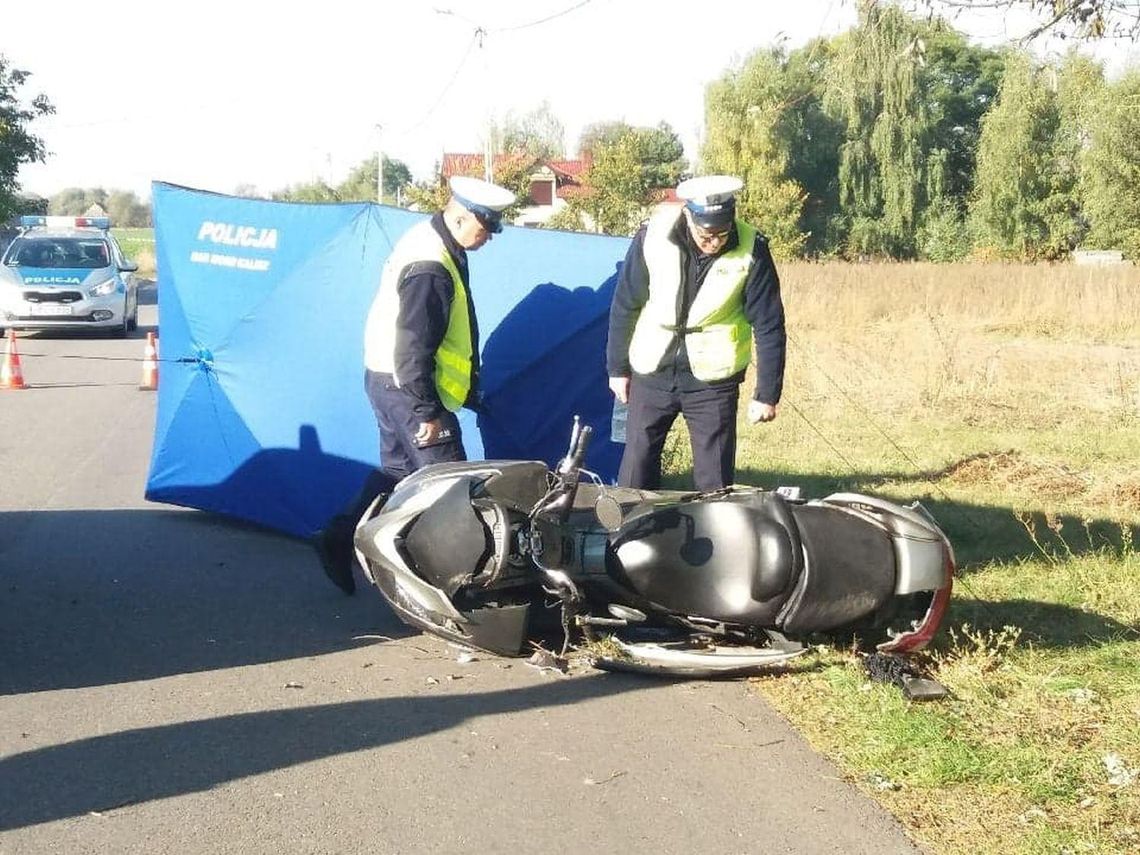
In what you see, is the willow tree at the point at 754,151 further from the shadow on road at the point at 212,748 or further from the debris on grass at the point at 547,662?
the shadow on road at the point at 212,748

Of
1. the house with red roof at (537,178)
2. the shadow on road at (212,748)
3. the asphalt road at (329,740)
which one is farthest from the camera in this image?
the house with red roof at (537,178)

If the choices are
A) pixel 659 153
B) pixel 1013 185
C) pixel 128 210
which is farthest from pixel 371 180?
pixel 128 210

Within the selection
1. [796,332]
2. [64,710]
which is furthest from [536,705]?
[796,332]

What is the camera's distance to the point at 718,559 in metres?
5.71

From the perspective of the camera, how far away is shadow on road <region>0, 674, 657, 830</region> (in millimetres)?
4301

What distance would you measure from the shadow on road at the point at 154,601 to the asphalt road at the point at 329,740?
18 mm

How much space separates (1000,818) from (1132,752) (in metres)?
0.81

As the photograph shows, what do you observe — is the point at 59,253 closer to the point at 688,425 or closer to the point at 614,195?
the point at 688,425

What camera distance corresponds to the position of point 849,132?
54.0 m

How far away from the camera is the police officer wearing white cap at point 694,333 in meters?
6.60

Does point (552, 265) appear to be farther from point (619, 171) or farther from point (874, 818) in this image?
point (619, 171)

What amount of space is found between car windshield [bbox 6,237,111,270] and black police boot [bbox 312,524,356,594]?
56.6ft

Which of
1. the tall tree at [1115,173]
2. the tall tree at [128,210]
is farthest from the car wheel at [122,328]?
the tall tree at [128,210]

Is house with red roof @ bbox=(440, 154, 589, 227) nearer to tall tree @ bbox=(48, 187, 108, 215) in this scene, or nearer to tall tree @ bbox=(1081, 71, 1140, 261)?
tall tree @ bbox=(1081, 71, 1140, 261)
